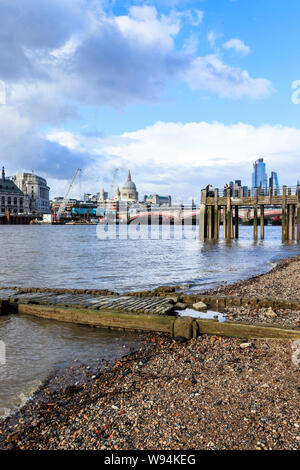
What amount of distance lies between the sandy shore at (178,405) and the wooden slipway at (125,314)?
351 millimetres

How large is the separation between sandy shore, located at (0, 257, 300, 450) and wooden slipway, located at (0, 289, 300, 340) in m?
0.35

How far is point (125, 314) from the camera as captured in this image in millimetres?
7480

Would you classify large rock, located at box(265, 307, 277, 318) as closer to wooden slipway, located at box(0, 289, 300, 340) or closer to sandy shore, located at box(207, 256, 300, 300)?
sandy shore, located at box(207, 256, 300, 300)

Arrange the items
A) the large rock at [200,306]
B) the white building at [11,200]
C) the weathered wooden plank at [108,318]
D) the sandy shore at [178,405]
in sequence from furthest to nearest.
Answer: the white building at [11,200] → the large rock at [200,306] → the weathered wooden plank at [108,318] → the sandy shore at [178,405]

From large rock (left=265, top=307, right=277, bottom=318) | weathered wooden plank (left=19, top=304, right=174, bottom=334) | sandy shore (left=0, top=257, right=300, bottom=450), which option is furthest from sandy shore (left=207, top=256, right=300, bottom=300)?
sandy shore (left=0, top=257, right=300, bottom=450)

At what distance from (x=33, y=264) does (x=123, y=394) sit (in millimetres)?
18710

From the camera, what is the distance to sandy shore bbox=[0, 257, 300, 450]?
137 inches

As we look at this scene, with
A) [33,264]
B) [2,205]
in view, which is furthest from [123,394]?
[2,205]

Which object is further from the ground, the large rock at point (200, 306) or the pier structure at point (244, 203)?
the pier structure at point (244, 203)

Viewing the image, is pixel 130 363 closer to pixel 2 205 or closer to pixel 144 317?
pixel 144 317

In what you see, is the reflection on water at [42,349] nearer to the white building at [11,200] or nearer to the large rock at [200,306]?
the large rock at [200,306]

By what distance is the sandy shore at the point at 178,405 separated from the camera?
3.47 m

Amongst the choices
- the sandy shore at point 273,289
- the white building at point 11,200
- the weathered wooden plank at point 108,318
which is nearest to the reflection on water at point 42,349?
the weathered wooden plank at point 108,318

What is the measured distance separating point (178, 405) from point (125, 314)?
3504 millimetres
